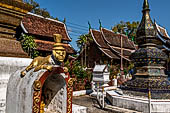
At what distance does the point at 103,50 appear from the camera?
24.0 meters

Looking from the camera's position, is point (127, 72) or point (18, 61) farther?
point (127, 72)

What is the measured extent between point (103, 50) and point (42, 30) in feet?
32.3

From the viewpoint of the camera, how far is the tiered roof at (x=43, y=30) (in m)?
16.7

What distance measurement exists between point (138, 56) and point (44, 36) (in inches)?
521

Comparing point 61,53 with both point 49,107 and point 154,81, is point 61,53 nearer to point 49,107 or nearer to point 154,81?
point 49,107

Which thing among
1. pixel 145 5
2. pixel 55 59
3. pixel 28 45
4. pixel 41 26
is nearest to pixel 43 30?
pixel 41 26

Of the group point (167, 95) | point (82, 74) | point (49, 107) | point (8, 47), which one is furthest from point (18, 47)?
point (82, 74)

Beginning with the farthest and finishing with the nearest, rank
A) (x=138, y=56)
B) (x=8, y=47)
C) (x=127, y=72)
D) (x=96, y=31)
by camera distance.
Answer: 1. (x=96, y=31)
2. (x=127, y=72)
3. (x=138, y=56)
4. (x=8, y=47)

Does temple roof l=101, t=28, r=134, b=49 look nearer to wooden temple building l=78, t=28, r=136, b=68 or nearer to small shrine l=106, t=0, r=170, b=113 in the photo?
wooden temple building l=78, t=28, r=136, b=68

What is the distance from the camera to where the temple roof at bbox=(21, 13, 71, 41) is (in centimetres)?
1655

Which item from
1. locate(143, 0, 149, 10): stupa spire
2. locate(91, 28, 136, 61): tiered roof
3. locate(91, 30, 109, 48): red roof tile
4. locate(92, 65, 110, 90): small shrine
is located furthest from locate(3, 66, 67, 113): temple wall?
locate(91, 30, 109, 48): red roof tile

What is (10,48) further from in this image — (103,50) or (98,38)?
(98,38)

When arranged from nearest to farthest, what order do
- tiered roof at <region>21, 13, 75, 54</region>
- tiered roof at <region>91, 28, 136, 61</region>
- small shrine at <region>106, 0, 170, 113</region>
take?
small shrine at <region>106, 0, 170, 113</region>
tiered roof at <region>21, 13, 75, 54</region>
tiered roof at <region>91, 28, 136, 61</region>

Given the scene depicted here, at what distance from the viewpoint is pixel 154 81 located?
6457mm
